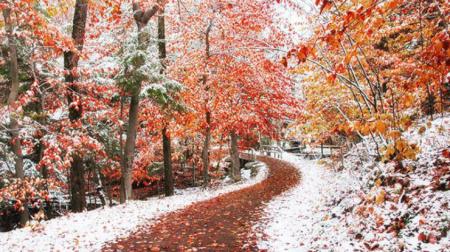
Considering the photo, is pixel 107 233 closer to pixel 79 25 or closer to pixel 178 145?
pixel 79 25

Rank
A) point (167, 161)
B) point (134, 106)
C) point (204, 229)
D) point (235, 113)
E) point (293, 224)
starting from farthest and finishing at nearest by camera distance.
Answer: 1. point (235, 113)
2. point (167, 161)
3. point (134, 106)
4. point (293, 224)
5. point (204, 229)

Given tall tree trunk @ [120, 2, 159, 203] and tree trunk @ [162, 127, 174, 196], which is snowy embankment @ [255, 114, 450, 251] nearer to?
tall tree trunk @ [120, 2, 159, 203]

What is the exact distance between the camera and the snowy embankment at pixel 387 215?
5293 millimetres

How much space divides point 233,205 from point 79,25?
27.8 feet

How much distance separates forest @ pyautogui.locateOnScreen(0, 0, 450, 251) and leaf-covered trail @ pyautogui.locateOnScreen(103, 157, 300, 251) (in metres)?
0.07

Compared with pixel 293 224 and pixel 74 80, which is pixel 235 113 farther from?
pixel 293 224

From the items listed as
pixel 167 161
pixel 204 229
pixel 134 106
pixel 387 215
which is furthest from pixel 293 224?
pixel 167 161

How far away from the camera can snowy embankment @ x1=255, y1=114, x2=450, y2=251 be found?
17.4ft

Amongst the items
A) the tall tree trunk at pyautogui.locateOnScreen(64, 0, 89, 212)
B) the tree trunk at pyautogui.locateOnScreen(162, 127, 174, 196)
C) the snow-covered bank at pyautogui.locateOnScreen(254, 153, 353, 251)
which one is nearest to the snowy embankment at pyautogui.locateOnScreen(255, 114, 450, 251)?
the snow-covered bank at pyautogui.locateOnScreen(254, 153, 353, 251)

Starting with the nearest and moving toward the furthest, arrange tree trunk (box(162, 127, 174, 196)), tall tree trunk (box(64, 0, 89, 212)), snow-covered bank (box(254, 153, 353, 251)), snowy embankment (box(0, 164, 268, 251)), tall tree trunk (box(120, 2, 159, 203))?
1. snow-covered bank (box(254, 153, 353, 251))
2. snowy embankment (box(0, 164, 268, 251))
3. tall tree trunk (box(64, 0, 89, 212))
4. tall tree trunk (box(120, 2, 159, 203))
5. tree trunk (box(162, 127, 174, 196))

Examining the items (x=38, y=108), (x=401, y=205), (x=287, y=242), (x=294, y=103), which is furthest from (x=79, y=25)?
(x=294, y=103)

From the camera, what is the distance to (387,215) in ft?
20.6

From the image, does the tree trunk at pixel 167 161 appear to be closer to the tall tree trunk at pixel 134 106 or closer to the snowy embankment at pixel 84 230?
the tall tree trunk at pixel 134 106

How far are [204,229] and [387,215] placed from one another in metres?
4.54
